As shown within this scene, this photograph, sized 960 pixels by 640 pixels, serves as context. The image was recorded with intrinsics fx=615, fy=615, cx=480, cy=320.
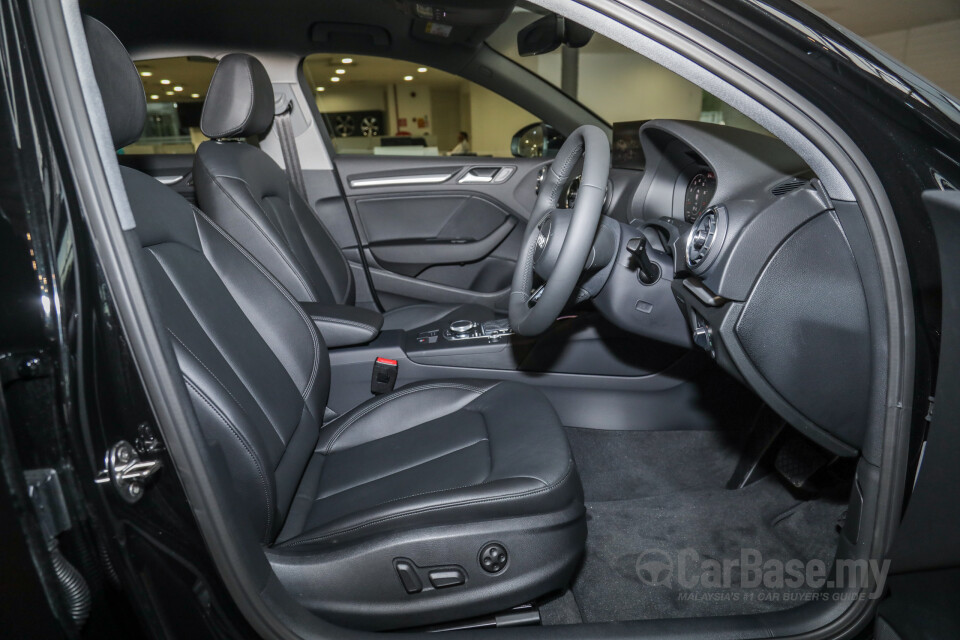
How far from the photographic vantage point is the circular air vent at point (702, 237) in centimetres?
105

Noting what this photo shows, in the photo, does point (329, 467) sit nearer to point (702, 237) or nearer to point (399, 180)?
point (702, 237)

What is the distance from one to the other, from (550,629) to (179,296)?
783 millimetres

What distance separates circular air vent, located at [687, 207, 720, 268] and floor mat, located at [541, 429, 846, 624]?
2.55 ft

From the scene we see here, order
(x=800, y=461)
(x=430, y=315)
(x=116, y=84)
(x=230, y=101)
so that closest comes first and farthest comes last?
(x=116, y=84) < (x=800, y=461) < (x=230, y=101) < (x=430, y=315)

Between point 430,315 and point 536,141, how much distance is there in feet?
3.94

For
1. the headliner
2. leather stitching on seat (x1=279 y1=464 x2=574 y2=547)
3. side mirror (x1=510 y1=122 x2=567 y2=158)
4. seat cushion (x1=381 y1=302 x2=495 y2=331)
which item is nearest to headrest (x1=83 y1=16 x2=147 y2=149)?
leather stitching on seat (x1=279 y1=464 x2=574 y2=547)

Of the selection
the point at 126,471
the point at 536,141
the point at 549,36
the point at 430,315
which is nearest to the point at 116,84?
the point at 126,471

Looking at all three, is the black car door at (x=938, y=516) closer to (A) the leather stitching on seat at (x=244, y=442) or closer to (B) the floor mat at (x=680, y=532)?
(B) the floor mat at (x=680, y=532)

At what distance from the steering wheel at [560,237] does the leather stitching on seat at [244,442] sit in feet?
1.91

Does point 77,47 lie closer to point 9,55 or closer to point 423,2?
point 9,55

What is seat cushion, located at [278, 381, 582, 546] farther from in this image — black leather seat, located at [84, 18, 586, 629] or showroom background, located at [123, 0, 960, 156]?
showroom background, located at [123, 0, 960, 156]

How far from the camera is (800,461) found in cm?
159

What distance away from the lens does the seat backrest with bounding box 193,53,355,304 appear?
1694mm

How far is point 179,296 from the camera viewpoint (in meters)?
0.99
